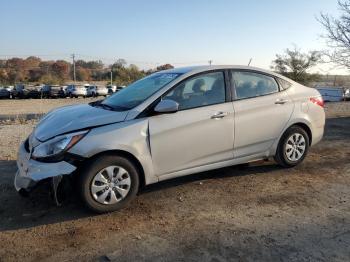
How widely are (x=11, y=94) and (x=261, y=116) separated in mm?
45534

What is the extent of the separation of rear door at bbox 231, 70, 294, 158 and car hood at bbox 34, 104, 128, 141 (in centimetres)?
173

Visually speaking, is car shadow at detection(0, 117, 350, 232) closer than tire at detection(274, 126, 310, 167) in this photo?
Yes

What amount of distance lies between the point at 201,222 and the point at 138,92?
202cm

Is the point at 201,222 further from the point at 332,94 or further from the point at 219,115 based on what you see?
the point at 332,94

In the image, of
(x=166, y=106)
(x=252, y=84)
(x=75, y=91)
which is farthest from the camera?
(x=75, y=91)

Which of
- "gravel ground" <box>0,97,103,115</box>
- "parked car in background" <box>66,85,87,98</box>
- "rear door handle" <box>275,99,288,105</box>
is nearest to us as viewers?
"rear door handle" <box>275,99,288,105</box>

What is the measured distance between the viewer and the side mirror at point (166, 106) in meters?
4.83

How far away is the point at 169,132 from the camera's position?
4.94 meters

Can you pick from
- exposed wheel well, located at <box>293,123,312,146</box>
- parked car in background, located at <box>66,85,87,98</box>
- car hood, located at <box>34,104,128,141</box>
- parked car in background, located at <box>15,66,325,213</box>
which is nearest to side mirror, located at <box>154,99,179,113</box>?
parked car in background, located at <box>15,66,325,213</box>

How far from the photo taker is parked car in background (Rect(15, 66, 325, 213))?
176 inches

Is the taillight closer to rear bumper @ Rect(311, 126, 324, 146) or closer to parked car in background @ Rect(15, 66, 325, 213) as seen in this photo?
parked car in background @ Rect(15, 66, 325, 213)

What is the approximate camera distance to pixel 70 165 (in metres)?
4.37

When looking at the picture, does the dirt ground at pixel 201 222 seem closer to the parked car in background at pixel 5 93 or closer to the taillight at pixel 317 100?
the taillight at pixel 317 100

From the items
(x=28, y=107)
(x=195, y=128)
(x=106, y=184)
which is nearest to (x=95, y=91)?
(x=28, y=107)
